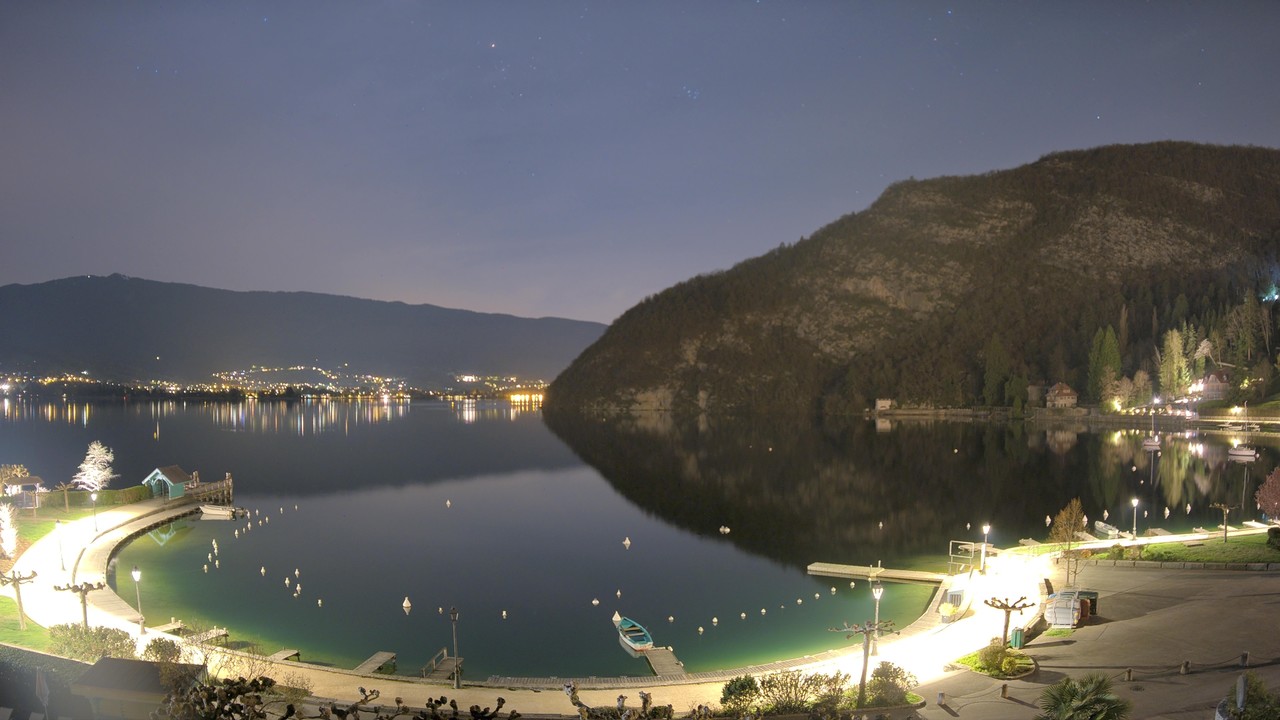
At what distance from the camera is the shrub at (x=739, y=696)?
18188 millimetres

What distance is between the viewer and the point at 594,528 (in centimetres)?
5641

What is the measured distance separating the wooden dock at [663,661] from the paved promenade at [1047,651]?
428cm

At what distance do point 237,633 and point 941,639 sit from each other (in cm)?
2586

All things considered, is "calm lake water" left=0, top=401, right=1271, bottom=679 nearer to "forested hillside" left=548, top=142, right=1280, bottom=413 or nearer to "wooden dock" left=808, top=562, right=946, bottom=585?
"wooden dock" left=808, top=562, right=946, bottom=585

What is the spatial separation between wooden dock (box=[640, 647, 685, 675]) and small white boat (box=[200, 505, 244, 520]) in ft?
138

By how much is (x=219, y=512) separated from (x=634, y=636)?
138 feet

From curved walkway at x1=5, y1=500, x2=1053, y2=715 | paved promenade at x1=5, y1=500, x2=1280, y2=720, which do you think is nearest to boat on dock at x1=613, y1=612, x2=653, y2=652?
curved walkway at x1=5, y1=500, x2=1053, y2=715

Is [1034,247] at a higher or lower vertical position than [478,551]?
higher

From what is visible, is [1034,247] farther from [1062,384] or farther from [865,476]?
[865,476]

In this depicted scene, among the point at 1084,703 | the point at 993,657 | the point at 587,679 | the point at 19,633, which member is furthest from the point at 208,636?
the point at 1084,703

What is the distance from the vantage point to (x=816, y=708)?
57.5ft

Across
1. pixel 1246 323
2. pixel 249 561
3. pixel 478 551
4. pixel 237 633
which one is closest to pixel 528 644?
pixel 237 633

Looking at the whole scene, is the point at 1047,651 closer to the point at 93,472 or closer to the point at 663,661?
the point at 663,661

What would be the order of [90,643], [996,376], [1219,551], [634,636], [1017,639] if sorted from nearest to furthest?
[90,643]
[1017,639]
[634,636]
[1219,551]
[996,376]
